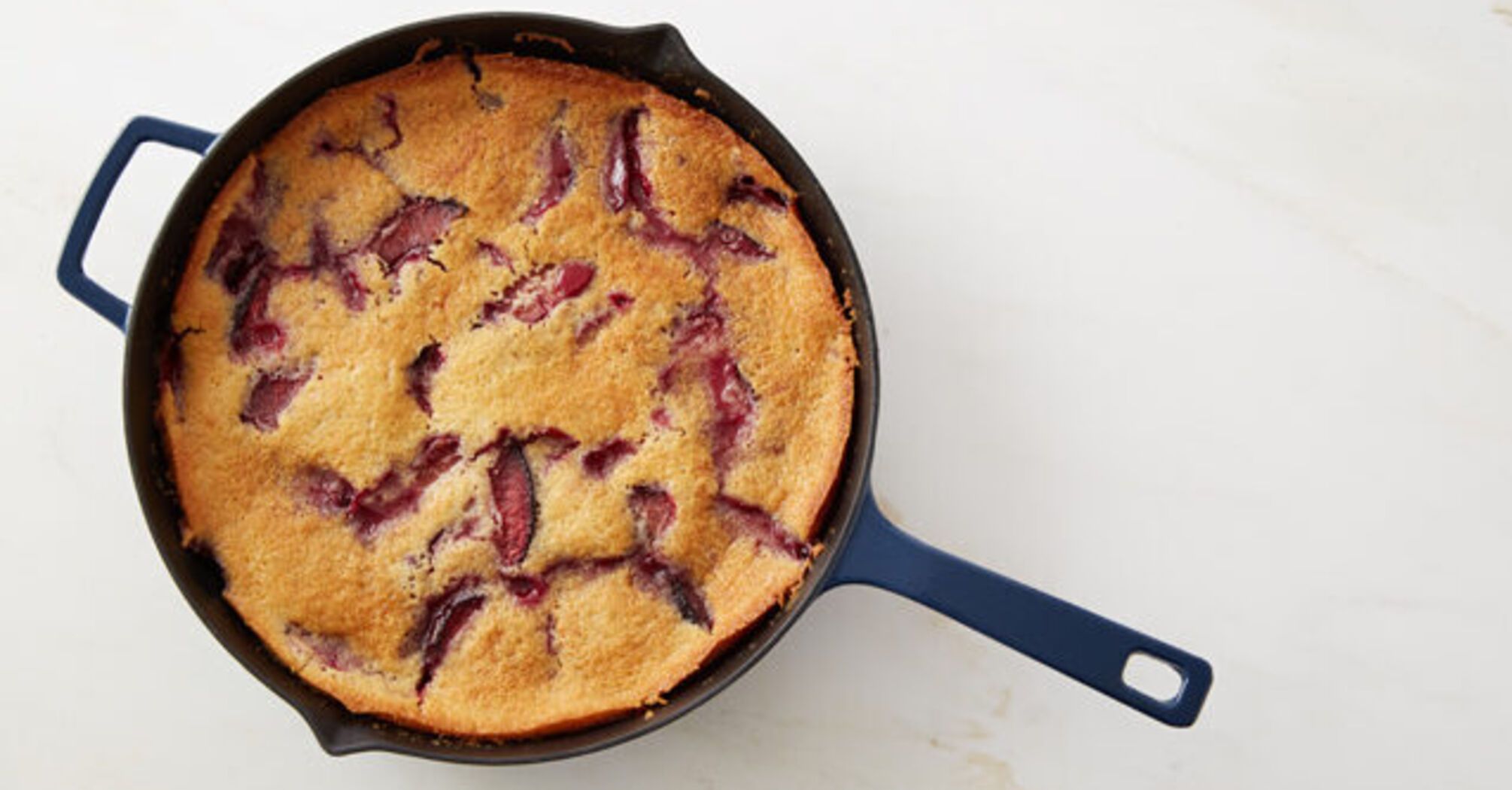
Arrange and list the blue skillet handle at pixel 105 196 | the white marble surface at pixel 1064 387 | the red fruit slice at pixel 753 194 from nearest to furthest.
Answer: the blue skillet handle at pixel 105 196
the red fruit slice at pixel 753 194
the white marble surface at pixel 1064 387

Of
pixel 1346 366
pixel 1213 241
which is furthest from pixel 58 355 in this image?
pixel 1346 366

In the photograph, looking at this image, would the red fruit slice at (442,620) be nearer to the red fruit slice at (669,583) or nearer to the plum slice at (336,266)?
the red fruit slice at (669,583)

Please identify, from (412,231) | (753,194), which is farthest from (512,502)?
(753,194)

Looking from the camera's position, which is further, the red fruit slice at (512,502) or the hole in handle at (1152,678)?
the hole in handle at (1152,678)

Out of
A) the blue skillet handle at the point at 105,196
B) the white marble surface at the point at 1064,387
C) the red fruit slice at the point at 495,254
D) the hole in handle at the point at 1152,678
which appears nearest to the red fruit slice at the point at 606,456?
the red fruit slice at the point at 495,254

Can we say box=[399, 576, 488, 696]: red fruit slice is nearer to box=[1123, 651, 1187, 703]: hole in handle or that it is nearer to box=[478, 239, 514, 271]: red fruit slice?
Answer: box=[478, 239, 514, 271]: red fruit slice

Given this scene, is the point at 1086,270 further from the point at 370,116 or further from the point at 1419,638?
the point at 370,116

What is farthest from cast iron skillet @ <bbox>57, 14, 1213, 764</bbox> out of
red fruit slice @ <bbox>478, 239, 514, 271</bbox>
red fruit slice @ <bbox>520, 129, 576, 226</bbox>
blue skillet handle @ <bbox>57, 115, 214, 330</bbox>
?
red fruit slice @ <bbox>478, 239, 514, 271</bbox>
